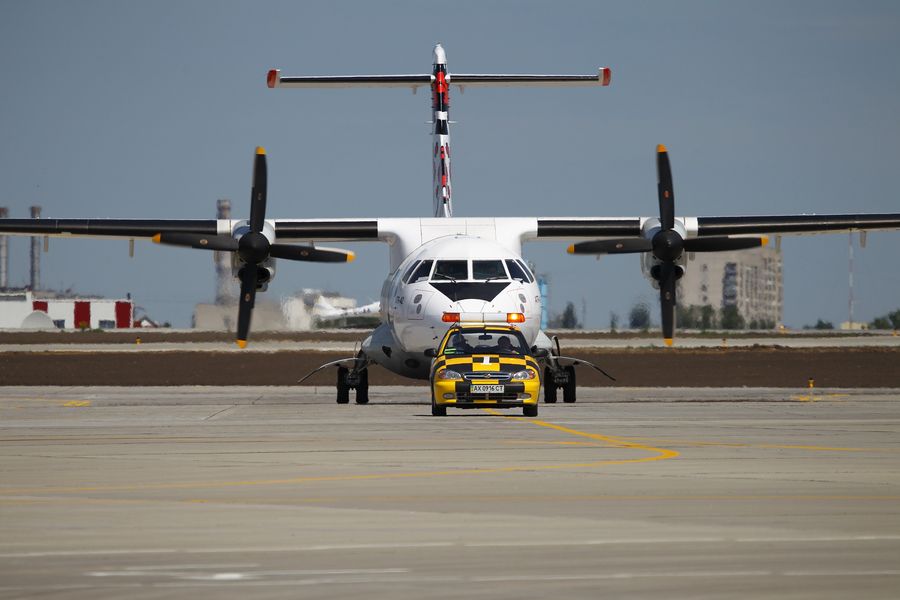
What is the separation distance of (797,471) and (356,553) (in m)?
5.70

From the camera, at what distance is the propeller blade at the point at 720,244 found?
1179 inches

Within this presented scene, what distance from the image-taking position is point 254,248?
94.9 feet

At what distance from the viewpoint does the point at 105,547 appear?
824 centimetres

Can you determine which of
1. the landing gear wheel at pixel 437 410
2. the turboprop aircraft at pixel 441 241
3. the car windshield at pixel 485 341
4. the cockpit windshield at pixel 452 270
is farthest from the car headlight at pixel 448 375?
the cockpit windshield at pixel 452 270

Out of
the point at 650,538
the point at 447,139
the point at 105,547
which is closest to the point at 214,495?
the point at 105,547

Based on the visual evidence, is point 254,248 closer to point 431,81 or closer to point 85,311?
point 431,81

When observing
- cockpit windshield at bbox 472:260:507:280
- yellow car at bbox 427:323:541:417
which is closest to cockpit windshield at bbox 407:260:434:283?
cockpit windshield at bbox 472:260:507:280

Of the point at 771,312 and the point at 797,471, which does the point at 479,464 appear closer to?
the point at 797,471

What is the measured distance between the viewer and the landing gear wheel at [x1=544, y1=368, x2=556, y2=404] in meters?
27.0

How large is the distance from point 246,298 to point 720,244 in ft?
33.7

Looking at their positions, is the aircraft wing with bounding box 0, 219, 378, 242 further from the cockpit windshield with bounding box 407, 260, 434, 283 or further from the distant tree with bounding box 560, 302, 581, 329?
the distant tree with bounding box 560, 302, 581, 329

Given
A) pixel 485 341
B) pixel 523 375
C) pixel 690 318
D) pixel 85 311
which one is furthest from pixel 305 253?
pixel 85 311

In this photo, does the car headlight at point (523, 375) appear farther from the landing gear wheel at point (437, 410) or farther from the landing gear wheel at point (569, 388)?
the landing gear wheel at point (569, 388)

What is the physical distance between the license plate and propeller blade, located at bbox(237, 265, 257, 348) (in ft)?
31.1
